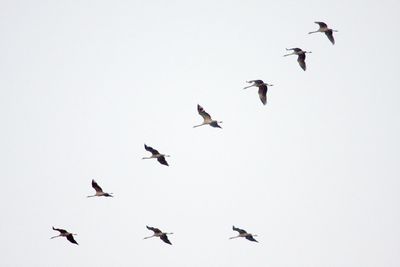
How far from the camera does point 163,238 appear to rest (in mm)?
Answer: 77188

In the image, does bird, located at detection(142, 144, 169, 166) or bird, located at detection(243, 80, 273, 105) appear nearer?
bird, located at detection(243, 80, 273, 105)

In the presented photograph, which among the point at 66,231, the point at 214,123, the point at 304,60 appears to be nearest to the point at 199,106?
the point at 214,123

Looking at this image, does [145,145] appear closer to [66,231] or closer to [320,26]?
[66,231]

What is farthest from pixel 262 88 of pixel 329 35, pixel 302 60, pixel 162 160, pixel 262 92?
pixel 162 160

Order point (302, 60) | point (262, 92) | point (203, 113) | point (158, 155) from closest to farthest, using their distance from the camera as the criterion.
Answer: point (262, 92), point (302, 60), point (203, 113), point (158, 155)

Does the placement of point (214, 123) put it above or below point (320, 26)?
below

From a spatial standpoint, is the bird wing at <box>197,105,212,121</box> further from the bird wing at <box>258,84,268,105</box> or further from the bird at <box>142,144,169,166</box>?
the bird wing at <box>258,84,268,105</box>

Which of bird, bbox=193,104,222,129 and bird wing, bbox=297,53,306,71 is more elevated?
→ bird wing, bbox=297,53,306,71

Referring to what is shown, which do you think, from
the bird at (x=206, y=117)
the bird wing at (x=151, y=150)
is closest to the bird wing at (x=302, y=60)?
the bird at (x=206, y=117)

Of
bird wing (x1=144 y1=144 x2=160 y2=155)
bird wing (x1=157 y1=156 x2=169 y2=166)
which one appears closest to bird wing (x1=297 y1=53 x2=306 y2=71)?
bird wing (x1=157 y1=156 x2=169 y2=166)

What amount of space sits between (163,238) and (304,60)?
1566 cm

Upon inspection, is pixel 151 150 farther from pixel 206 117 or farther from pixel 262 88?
pixel 262 88

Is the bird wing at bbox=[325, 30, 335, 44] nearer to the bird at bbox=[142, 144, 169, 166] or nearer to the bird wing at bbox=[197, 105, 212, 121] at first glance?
the bird wing at bbox=[197, 105, 212, 121]

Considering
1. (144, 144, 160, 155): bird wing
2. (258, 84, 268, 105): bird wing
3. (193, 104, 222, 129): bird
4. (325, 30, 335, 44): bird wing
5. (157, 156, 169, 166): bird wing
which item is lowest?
(157, 156, 169, 166): bird wing
